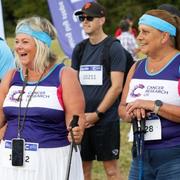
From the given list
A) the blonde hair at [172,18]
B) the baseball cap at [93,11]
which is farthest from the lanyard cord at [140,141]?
the baseball cap at [93,11]

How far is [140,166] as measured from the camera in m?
4.20

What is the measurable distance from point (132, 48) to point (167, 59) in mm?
11678

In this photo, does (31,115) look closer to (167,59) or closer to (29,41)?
(29,41)

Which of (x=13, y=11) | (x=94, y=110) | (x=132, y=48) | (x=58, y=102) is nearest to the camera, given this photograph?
(x=58, y=102)

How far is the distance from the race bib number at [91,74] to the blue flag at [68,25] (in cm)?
399

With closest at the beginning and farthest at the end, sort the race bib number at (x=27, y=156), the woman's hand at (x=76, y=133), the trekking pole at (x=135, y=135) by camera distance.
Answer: the woman's hand at (x=76, y=133)
the race bib number at (x=27, y=156)
the trekking pole at (x=135, y=135)

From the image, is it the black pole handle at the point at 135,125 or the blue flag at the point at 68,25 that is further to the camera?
the blue flag at the point at 68,25

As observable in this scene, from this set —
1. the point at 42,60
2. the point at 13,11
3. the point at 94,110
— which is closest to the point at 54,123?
the point at 42,60

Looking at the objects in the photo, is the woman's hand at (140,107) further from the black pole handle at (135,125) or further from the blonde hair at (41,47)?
the blonde hair at (41,47)

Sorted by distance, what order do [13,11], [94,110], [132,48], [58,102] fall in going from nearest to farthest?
1. [58,102]
2. [94,110]
3. [132,48]
4. [13,11]

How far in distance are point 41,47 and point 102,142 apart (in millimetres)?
2231

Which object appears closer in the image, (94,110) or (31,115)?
(31,115)

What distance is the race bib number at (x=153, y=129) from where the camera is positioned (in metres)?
4.13

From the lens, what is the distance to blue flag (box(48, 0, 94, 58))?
33.6 feet
